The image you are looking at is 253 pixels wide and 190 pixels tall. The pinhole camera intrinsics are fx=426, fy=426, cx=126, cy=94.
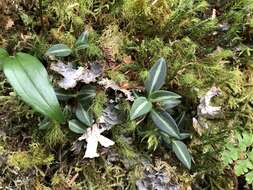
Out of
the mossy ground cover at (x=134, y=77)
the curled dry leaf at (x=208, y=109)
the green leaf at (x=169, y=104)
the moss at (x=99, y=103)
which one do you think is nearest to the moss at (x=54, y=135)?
the mossy ground cover at (x=134, y=77)

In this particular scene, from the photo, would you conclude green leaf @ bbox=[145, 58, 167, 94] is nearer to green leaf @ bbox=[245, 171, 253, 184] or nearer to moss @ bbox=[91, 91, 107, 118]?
moss @ bbox=[91, 91, 107, 118]

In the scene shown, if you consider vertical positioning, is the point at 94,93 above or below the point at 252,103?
above

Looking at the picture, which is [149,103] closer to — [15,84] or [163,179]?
[163,179]

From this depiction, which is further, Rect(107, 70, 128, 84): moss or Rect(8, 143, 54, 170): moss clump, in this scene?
Rect(107, 70, 128, 84): moss

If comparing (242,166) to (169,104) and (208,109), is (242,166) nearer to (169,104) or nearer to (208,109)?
(208,109)

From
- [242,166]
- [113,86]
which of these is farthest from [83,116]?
[242,166]

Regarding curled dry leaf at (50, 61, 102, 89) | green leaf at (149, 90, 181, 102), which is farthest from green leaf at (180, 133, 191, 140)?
curled dry leaf at (50, 61, 102, 89)

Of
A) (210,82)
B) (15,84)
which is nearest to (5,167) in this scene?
(15,84)
